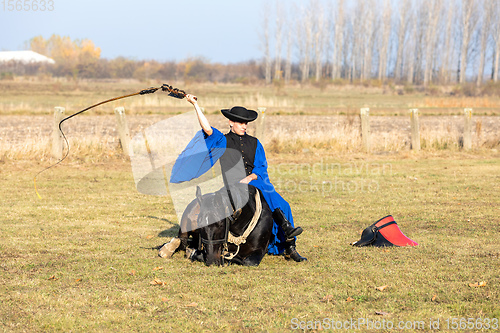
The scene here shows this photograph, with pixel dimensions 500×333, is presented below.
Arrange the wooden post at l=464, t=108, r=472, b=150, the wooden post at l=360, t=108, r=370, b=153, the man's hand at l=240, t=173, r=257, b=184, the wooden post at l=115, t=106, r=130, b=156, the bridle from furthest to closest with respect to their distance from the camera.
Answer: the wooden post at l=464, t=108, r=472, b=150 < the wooden post at l=360, t=108, r=370, b=153 < the wooden post at l=115, t=106, r=130, b=156 < the man's hand at l=240, t=173, r=257, b=184 < the bridle

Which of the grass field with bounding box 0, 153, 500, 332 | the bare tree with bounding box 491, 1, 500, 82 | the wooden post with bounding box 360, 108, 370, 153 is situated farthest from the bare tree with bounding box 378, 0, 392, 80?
the grass field with bounding box 0, 153, 500, 332

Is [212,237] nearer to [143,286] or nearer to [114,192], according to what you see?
[143,286]

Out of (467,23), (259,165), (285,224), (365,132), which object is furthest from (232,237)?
(467,23)

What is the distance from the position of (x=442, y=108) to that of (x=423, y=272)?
32797 mm

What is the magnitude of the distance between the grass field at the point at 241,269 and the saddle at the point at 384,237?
0.75 feet

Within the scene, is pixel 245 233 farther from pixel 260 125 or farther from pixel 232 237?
pixel 260 125

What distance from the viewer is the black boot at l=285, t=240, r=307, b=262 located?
639 cm

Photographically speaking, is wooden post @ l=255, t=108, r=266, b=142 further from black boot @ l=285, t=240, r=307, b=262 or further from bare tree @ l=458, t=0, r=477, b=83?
bare tree @ l=458, t=0, r=477, b=83

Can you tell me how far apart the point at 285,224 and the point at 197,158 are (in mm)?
1338

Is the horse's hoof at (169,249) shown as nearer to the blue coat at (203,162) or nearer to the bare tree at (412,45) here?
the blue coat at (203,162)

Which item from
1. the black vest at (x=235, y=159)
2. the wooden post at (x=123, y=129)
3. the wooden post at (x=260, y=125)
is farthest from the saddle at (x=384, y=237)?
the wooden post at (x=123, y=129)

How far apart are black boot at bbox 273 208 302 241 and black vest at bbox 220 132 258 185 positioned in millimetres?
610

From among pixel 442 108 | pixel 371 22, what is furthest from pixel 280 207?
pixel 371 22

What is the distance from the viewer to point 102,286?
5414mm
